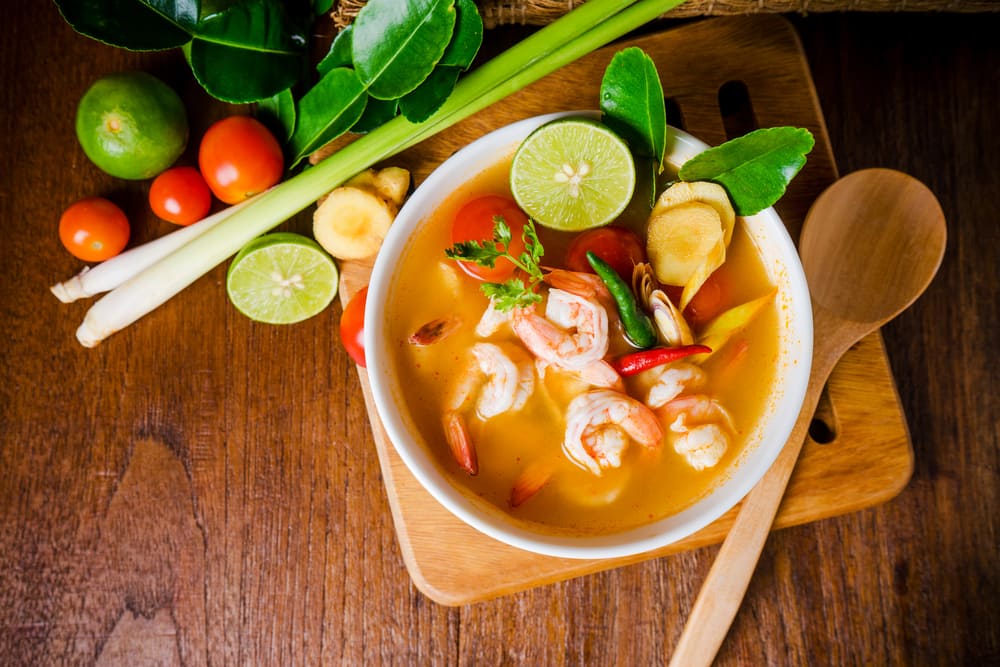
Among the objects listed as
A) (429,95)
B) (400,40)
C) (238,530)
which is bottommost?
(238,530)

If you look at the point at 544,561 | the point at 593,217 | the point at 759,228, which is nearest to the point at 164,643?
the point at 544,561

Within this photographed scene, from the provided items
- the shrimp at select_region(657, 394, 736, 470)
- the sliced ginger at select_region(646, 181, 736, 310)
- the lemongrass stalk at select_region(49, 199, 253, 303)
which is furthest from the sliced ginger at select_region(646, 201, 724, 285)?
the lemongrass stalk at select_region(49, 199, 253, 303)

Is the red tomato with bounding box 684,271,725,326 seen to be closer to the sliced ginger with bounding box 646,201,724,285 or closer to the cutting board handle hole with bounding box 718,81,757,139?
the sliced ginger with bounding box 646,201,724,285

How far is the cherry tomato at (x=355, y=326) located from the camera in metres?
1.88

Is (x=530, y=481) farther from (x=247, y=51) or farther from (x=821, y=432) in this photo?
(x=247, y=51)

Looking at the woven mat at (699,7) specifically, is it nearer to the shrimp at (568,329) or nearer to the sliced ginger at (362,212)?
the sliced ginger at (362,212)

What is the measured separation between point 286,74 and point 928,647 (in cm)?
225

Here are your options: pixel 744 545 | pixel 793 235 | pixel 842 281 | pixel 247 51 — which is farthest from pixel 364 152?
pixel 744 545

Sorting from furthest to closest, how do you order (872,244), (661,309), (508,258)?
(872,244)
(661,309)
(508,258)

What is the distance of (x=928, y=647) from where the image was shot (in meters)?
2.12

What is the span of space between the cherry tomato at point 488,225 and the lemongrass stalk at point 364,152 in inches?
9.5

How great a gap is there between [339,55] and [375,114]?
16cm

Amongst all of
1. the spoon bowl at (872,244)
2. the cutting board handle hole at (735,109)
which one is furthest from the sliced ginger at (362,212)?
the spoon bowl at (872,244)

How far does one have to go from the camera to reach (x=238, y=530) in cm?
204
